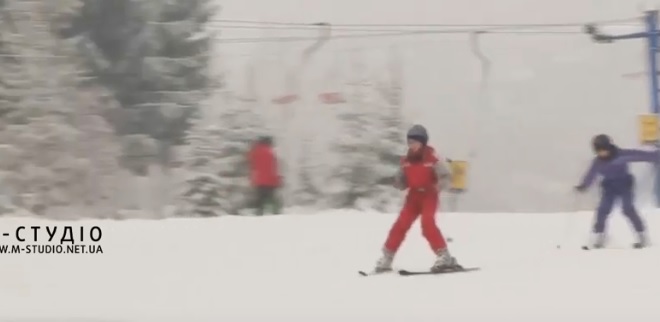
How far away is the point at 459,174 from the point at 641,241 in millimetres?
736

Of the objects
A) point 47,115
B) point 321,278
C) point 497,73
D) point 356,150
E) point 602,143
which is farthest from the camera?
point 356,150

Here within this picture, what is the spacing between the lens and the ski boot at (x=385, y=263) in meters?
2.70

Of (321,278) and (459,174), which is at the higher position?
(459,174)

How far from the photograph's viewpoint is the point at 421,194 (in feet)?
9.04

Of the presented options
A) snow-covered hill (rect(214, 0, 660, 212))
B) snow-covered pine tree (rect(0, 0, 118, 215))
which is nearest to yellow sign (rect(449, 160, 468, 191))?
snow-covered hill (rect(214, 0, 660, 212))

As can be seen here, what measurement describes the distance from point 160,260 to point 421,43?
1.40 metres

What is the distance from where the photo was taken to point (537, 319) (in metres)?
2.12

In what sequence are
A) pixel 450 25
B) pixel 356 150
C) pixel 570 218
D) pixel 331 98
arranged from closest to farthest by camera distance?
pixel 450 25 < pixel 570 218 < pixel 331 98 < pixel 356 150

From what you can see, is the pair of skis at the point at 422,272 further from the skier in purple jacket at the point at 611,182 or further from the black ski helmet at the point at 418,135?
the skier in purple jacket at the point at 611,182

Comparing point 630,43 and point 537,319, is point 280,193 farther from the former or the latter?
point 537,319

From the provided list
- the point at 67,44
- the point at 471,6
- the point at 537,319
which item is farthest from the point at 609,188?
the point at 67,44

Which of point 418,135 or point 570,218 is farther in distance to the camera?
point 570,218

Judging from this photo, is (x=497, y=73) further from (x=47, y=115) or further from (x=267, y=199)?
(x=47, y=115)

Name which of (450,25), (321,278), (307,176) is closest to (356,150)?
(307,176)
